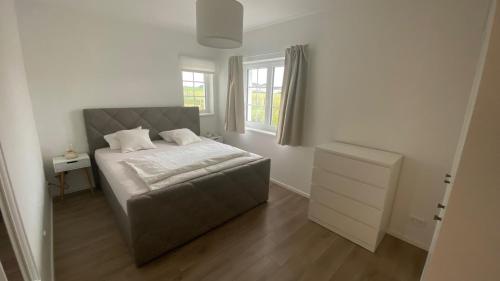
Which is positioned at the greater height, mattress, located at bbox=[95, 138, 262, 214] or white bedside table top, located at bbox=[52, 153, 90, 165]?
mattress, located at bbox=[95, 138, 262, 214]

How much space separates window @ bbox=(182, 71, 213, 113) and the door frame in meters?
3.00

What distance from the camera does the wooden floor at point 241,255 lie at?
5.16ft

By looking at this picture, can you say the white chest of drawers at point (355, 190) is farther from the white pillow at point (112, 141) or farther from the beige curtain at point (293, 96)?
the white pillow at point (112, 141)

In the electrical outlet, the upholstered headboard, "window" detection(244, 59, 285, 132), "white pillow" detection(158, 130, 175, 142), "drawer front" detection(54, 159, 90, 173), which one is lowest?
the electrical outlet

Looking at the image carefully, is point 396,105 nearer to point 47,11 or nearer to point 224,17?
point 224,17

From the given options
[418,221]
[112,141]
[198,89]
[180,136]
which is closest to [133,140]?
[112,141]

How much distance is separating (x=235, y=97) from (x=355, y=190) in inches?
93.9

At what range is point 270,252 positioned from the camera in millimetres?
1809

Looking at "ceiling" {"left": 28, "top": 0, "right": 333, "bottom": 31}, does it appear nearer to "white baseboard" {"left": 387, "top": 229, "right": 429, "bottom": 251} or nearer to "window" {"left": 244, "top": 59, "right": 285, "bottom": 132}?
"window" {"left": 244, "top": 59, "right": 285, "bottom": 132}

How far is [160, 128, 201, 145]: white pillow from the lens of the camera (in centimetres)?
307

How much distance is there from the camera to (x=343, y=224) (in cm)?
203

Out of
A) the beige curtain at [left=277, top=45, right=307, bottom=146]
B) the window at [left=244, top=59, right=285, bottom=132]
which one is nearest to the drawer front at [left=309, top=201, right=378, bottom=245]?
the beige curtain at [left=277, top=45, right=307, bottom=146]

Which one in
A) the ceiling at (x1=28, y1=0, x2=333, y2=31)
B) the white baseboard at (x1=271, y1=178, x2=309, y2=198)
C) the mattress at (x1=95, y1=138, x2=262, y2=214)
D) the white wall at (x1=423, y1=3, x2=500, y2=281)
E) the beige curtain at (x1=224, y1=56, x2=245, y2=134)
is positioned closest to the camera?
the white wall at (x1=423, y1=3, x2=500, y2=281)

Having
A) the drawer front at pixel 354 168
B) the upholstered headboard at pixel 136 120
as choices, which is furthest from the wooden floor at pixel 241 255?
the upholstered headboard at pixel 136 120
